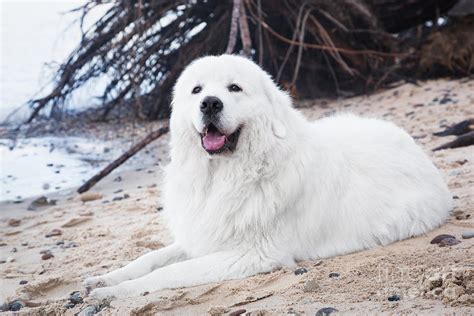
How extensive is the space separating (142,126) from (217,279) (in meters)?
6.80

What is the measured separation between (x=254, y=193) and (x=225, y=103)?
0.52 metres

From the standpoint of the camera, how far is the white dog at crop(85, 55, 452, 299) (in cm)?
317

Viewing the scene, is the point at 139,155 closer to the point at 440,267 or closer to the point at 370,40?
the point at 370,40

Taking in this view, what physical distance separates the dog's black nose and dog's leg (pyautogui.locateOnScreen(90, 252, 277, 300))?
2.50 ft

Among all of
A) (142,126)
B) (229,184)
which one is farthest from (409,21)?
(229,184)

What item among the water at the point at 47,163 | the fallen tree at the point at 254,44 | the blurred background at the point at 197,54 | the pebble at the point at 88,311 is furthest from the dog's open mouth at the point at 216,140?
the fallen tree at the point at 254,44

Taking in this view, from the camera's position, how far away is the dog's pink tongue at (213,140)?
126 inches

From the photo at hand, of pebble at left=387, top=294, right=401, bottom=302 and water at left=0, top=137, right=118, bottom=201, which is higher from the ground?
pebble at left=387, top=294, right=401, bottom=302

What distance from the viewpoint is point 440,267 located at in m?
2.67

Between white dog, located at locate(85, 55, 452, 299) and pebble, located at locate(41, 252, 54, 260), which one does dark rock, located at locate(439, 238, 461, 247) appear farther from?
pebble, located at locate(41, 252, 54, 260)

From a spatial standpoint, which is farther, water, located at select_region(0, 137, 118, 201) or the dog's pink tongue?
water, located at select_region(0, 137, 118, 201)

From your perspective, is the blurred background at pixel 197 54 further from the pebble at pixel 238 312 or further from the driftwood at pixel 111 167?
the pebble at pixel 238 312

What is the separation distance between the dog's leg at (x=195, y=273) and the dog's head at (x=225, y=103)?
1.90 ft

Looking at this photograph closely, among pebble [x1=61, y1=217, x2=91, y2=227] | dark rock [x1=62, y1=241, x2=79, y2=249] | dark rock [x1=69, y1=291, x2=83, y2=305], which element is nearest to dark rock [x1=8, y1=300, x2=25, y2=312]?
dark rock [x1=69, y1=291, x2=83, y2=305]
